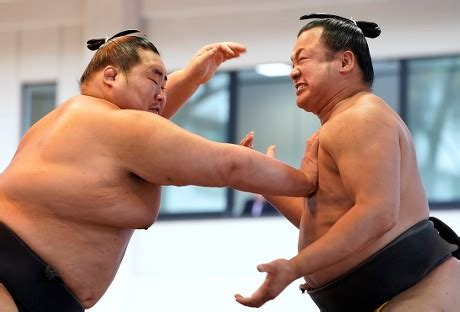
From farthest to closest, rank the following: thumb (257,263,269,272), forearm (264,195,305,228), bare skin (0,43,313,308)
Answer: forearm (264,195,305,228) < bare skin (0,43,313,308) < thumb (257,263,269,272)

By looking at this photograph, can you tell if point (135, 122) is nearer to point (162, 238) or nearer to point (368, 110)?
point (368, 110)

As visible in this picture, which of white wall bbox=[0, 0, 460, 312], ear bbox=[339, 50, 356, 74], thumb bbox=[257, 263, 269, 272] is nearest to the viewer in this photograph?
thumb bbox=[257, 263, 269, 272]

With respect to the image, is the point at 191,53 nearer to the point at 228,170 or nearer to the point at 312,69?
the point at 312,69

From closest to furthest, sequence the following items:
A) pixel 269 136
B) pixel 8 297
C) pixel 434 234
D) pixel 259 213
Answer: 1. pixel 8 297
2. pixel 434 234
3. pixel 259 213
4. pixel 269 136

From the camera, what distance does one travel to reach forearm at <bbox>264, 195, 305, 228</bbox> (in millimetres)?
3006

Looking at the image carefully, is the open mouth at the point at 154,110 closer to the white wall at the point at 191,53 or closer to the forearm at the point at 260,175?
the forearm at the point at 260,175

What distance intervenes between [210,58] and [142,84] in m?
0.54

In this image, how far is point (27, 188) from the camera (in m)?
2.53

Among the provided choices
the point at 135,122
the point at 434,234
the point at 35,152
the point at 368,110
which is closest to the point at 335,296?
the point at 434,234

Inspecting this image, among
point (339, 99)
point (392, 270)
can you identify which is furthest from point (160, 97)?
point (392, 270)

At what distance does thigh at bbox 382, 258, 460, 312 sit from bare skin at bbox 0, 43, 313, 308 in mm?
423

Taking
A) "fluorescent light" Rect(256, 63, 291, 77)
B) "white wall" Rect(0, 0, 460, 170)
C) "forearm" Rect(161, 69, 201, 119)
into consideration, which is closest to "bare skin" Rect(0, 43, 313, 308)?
"forearm" Rect(161, 69, 201, 119)

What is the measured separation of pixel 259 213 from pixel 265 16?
4.99 ft

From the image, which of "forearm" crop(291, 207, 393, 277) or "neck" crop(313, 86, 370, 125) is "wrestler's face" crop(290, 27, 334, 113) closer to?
"neck" crop(313, 86, 370, 125)
